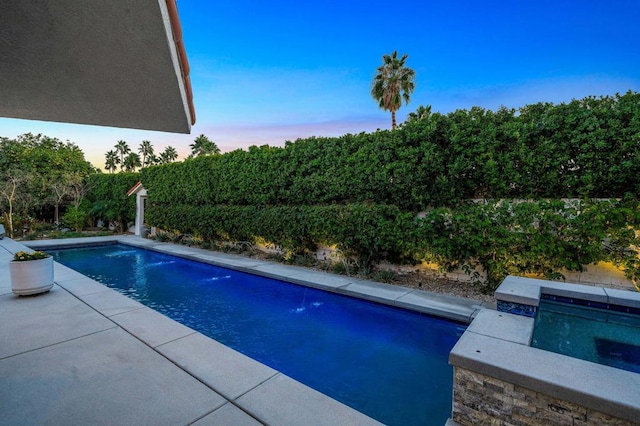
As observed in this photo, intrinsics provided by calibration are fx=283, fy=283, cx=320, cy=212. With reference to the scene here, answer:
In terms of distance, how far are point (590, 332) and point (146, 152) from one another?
52741mm

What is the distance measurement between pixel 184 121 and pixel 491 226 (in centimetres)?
644

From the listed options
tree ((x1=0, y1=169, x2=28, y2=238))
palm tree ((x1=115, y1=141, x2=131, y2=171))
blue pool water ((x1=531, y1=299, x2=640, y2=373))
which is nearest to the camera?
blue pool water ((x1=531, y1=299, x2=640, y2=373))

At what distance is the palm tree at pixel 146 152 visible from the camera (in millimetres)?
44625

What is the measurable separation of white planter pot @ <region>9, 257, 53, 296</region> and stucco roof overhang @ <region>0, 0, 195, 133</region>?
395cm

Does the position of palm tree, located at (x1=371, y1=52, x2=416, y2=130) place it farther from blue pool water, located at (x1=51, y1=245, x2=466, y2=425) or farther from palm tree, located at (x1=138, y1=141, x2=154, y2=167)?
palm tree, located at (x1=138, y1=141, x2=154, y2=167)

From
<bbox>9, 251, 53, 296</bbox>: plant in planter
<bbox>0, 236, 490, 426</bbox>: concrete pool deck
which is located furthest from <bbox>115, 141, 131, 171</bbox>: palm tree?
<bbox>0, 236, 490, 426</bbox>: concrete pool deck

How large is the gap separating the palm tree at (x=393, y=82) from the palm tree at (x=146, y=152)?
130 feet

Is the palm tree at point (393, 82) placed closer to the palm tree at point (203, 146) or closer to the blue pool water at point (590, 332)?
the blue pool water at point (590, 332)

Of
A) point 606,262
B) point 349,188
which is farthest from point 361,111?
point 606,262

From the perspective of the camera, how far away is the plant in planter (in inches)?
217

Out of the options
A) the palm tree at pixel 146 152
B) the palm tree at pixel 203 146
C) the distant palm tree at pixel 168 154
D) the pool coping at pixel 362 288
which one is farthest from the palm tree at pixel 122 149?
the pool coping at pixel 362 288

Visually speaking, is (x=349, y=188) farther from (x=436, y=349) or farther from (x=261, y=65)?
(x=261, y=65)

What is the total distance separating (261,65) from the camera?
12766 mm

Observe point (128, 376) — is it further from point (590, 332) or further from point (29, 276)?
point (590, 332)
